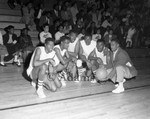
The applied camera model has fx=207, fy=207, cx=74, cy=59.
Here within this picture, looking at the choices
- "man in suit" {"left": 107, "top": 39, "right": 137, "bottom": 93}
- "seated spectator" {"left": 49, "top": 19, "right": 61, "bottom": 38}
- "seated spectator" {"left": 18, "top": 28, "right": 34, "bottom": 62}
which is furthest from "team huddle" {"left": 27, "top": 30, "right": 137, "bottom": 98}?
"seated spectator" {"left": 49, "top": 19, "right": 61, "bottom": 38}

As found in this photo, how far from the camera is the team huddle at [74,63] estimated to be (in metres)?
3.79

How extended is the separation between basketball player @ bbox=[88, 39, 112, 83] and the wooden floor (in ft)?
1.48

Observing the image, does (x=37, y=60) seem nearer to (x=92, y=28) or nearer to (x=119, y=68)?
(x=119, y=68)

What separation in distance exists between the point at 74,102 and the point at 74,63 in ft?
4.36

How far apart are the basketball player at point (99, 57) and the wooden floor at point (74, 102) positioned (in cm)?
45

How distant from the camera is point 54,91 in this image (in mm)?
4055

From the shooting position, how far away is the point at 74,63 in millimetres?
4758

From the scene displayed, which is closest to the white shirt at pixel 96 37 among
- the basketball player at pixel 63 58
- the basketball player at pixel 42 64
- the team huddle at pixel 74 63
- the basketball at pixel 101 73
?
the team huddle at pixel 74 63

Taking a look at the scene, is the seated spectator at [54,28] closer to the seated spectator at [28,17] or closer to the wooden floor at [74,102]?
the seated spectator at [28,17]

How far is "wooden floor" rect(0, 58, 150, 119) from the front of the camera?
3.13 m

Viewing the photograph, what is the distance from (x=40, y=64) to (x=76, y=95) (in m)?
0.91

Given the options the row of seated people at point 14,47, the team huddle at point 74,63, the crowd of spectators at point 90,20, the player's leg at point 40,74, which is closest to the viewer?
the player's leg at point 40,74

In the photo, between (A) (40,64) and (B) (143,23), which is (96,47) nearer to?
(A) (40,64)

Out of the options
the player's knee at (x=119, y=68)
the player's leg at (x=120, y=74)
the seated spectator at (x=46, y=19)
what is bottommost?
the player's leg at (x=120, y=74)
